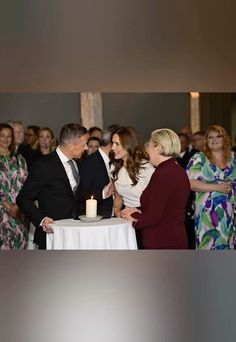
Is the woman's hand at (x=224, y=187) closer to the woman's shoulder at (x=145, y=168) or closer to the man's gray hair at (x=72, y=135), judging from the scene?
the woman's shoulder at (x=145, y=168)

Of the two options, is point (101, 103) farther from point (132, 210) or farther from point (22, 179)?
point (132, 210)

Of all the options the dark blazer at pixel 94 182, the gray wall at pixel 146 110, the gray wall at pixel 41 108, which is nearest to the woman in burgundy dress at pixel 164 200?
the dark blazer at pixel 94 182

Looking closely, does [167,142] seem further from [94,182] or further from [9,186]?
[9,186]

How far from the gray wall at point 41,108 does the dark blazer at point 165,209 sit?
463 centimetres

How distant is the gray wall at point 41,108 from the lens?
770cm

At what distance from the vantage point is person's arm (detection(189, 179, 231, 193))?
448cm

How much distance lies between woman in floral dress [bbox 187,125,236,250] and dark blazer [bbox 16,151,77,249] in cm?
105

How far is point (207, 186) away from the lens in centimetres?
448

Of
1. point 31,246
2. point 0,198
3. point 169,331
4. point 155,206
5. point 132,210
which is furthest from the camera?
point 31,246

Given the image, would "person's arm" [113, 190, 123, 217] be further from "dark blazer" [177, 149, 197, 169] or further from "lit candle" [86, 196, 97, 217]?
"dark blazer" [177, 149, 197, 169]

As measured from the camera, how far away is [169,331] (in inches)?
101
